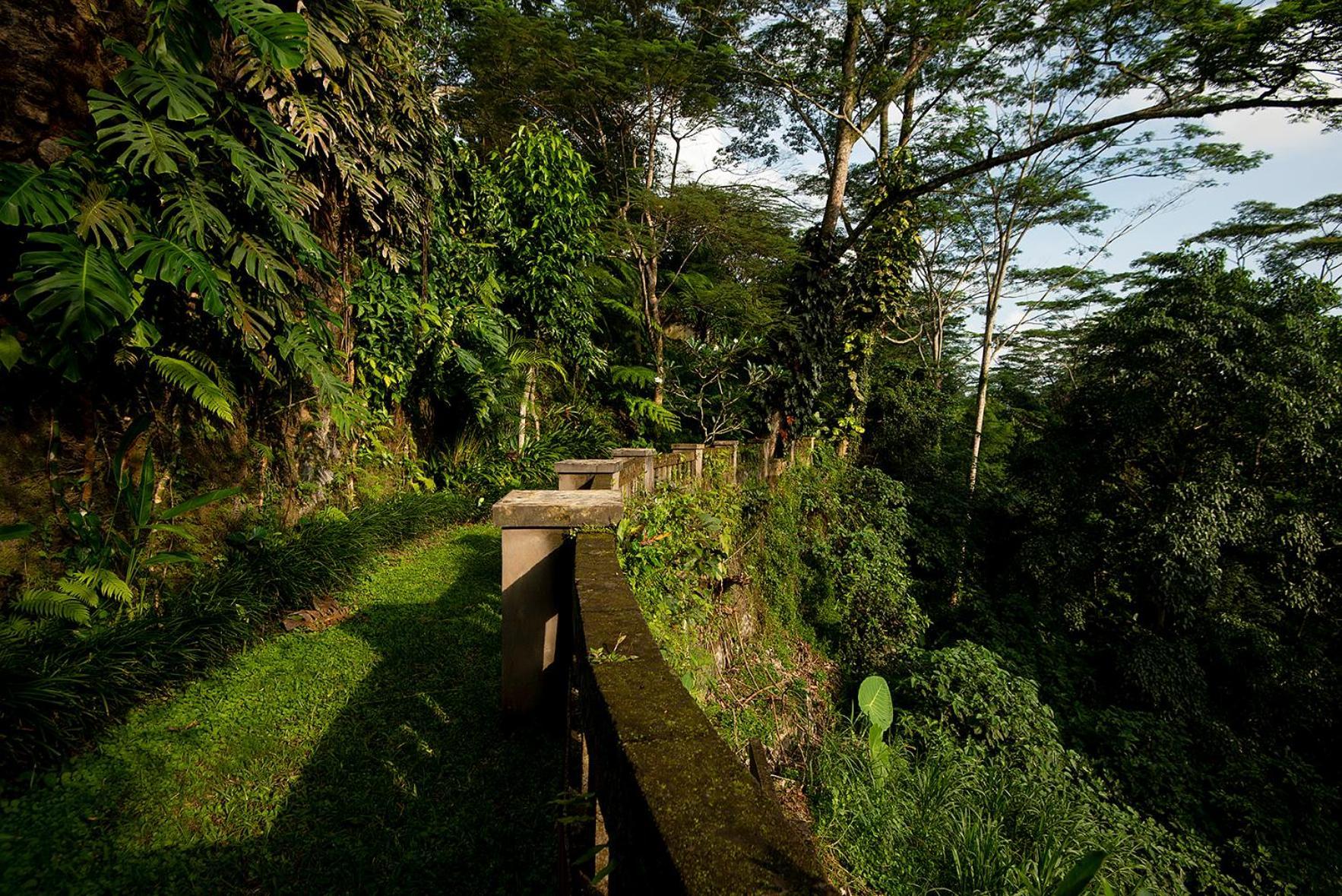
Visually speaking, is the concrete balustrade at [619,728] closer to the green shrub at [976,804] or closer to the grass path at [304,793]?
the grass path at [304,793]

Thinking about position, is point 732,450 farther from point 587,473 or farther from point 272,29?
point 272,29

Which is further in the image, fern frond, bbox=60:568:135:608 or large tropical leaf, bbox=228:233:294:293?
large tropical leaf, bbox=228:233:294:293

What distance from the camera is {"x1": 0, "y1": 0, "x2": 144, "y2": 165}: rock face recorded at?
10.2 ft

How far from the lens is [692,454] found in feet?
20.6

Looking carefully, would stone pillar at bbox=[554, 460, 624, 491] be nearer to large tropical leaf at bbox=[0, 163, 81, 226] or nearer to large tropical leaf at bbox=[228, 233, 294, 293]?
large tropical leaf at bbox=[228, 233, 294, 293]

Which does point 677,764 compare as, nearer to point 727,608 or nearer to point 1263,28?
point 727,608

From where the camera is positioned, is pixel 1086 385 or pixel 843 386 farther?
pixel 843 386

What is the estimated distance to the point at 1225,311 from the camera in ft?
26.0

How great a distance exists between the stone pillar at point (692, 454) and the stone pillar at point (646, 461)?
0.81 meters

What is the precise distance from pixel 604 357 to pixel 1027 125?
12.5 meters

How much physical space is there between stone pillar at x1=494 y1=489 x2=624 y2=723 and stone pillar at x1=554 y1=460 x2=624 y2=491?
1.25m

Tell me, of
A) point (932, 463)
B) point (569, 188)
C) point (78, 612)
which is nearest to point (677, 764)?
point (78, 612)

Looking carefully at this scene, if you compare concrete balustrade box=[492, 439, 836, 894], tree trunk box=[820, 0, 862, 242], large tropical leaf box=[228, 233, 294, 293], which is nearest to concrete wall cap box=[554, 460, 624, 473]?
concrete balustrade box=[492, 439, 836, 894]

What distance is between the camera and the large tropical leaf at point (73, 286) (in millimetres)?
2477
